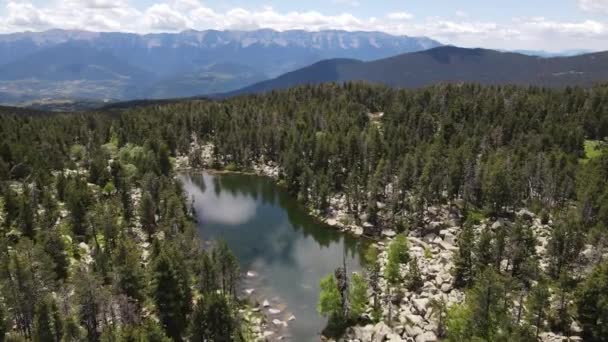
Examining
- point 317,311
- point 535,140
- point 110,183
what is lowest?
point 317,311

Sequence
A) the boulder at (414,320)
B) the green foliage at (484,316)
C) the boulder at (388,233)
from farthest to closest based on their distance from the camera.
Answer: the boulder at (388,233)
the boulder at (414,320)
the green foliage at (484,316)

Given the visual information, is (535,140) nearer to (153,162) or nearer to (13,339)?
(153,162)

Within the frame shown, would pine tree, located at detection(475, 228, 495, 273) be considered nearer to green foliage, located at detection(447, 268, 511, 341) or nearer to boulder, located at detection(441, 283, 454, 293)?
boulder, located at detection(441, 283, 454, 293)

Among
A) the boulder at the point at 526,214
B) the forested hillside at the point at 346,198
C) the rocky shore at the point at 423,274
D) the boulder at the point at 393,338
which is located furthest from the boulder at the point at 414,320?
the boulder at the point at 526,214

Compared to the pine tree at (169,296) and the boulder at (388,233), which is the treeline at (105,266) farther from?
the boulder at (388,233)

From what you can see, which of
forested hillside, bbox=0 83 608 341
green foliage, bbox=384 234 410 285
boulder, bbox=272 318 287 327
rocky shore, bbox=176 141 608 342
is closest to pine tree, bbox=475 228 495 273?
forested hillside, bbox=0 83 608 341

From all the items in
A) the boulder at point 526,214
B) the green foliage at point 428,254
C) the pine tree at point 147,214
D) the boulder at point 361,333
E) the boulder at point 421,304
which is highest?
the pine tree at point 147,214

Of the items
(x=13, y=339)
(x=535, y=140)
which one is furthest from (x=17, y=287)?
(x=535, y=140)
